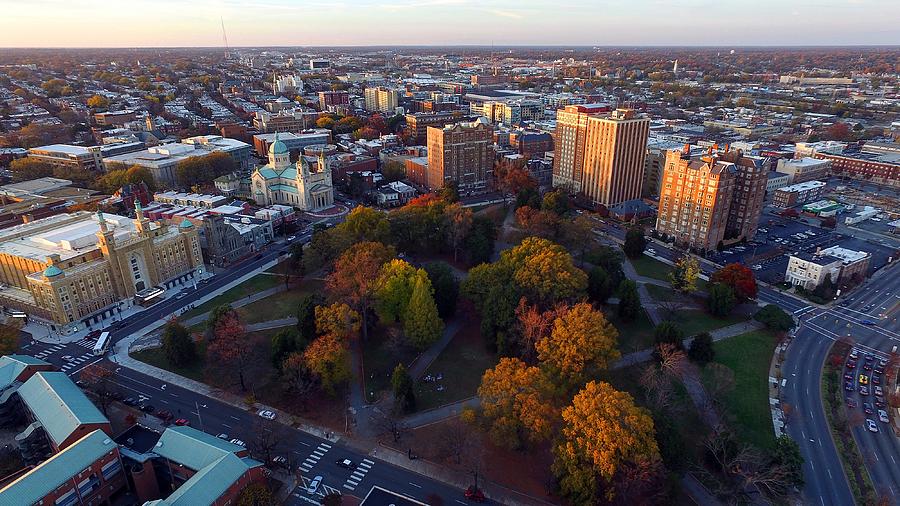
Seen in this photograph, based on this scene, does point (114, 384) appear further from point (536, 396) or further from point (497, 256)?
point (497, 256)

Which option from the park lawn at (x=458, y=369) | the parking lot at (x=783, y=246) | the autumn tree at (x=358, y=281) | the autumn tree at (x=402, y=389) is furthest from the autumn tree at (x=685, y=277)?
the autumn tree at (x=402, y=389)

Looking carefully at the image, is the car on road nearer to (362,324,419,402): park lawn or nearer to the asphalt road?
the asphalt road

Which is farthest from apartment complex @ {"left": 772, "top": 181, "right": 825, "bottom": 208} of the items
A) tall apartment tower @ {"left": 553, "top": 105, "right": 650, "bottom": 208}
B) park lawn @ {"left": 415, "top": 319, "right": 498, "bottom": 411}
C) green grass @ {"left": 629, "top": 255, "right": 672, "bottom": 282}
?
park lawn @ {"left": 415, "top": 319, "right": 498, "bottom": 411}

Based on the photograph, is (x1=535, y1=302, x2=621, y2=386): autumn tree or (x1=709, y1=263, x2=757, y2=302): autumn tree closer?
(x1=535, y1=302, x2=621, y2=386): autumn tree

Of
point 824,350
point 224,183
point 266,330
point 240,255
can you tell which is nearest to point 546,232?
point 824,350

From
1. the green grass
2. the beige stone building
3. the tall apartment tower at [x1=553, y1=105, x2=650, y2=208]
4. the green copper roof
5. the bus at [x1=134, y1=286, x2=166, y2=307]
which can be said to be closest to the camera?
the green copper roof

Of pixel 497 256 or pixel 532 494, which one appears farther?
pixel 497 256
